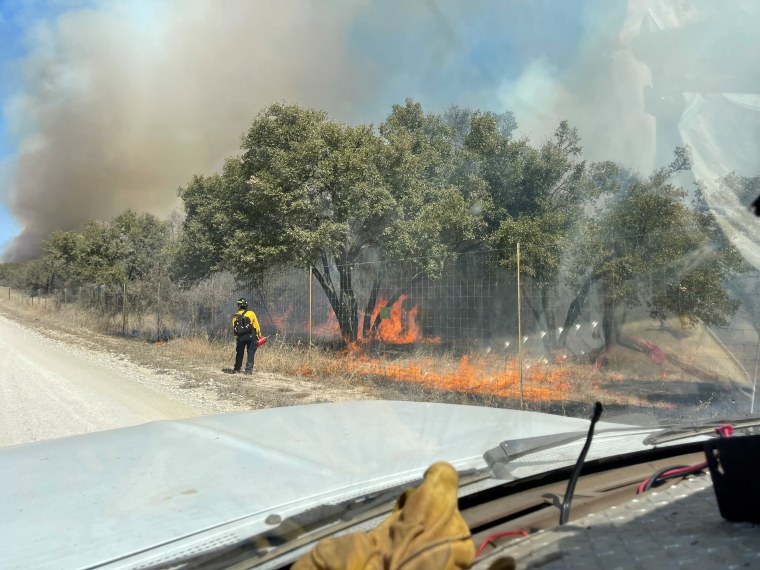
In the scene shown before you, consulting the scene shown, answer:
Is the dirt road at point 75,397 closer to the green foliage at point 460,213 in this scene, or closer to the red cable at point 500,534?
the green foliage at point 460,213

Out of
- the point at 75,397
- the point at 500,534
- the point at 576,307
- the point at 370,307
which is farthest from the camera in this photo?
the point at 370,307

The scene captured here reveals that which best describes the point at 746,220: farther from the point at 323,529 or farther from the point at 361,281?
the point at 323,529

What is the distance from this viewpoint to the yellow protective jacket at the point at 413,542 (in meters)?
1.08

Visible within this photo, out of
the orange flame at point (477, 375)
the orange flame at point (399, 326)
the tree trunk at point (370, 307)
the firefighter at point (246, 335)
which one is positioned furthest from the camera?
the firefighter at point (246, 335)

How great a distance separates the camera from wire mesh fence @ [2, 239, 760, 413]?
7.54m

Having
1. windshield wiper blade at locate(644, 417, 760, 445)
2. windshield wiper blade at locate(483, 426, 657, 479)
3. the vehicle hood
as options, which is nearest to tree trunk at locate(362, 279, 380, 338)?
the vehicle hood

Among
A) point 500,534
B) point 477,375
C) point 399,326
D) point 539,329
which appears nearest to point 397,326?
point 399,326

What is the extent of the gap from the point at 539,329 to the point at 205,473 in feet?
25.4

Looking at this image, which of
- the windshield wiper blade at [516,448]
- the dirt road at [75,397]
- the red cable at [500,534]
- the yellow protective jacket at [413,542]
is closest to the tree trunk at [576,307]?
the dirt road at [75,397]

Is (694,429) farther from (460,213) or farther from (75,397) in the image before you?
(460,213)

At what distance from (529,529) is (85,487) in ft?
4.38

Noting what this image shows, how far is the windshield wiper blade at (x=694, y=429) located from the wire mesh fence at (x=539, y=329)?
5.07 m

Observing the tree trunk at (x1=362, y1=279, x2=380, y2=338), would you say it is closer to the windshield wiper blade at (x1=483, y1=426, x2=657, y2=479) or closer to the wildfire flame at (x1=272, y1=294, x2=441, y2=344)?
the wildfire flame at (x1=272, y1=294, x2=441, y2=344)

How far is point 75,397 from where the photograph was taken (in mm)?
8734
